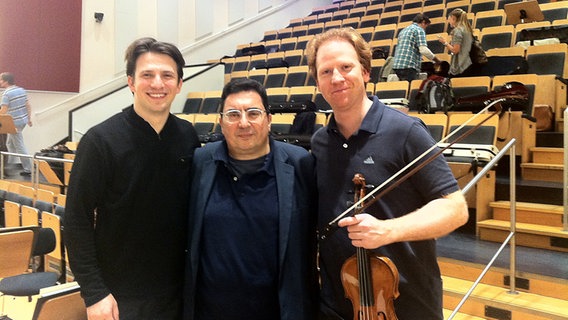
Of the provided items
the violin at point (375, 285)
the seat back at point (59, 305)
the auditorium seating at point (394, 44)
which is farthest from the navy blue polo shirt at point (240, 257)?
the auditorium seating at point (394, 44)

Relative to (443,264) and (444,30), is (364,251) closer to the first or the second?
(443,264)

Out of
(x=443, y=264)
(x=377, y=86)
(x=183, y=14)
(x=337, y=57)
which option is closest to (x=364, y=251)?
(x=337, y=57)

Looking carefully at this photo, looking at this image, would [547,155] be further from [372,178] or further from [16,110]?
[16,110]

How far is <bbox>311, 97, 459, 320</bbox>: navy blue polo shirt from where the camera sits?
1.18 m

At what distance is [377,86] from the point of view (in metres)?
5.28

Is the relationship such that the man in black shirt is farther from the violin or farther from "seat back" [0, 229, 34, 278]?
"seat back" [0, 229, 34, 278]

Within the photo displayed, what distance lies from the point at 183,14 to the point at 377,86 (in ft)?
19.4

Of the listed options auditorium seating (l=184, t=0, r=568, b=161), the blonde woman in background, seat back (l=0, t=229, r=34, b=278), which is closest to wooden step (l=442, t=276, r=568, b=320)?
auditorium seating (l=184, t=0, r=568, b=161)

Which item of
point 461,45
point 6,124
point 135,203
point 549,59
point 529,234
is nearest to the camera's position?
point 135,203

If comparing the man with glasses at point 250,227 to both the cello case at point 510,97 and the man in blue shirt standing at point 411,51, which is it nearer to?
the cello case at point 510,97

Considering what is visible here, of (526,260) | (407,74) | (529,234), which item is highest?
(407,74)

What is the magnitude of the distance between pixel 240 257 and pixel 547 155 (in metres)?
3.24

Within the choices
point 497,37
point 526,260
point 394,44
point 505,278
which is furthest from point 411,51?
point 505,278

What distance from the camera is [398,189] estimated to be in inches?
47.3
